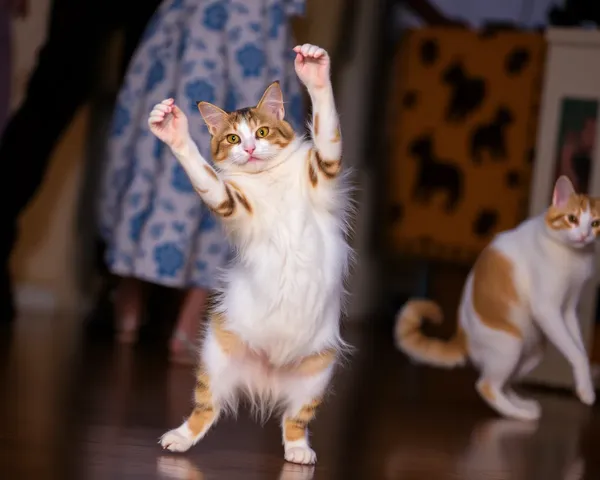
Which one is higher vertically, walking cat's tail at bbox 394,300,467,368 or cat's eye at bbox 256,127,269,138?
cat's eye at bbox 256,127,269,138

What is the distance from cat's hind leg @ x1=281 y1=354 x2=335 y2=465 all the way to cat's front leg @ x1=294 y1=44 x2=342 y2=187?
307 mm

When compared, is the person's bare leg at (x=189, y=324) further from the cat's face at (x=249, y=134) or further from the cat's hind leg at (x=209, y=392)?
the cat's face at (x=249, y=134)

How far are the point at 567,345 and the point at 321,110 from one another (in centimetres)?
91

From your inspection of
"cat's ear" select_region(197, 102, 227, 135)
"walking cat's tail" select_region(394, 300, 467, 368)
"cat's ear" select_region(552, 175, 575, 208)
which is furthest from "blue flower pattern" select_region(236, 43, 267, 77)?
"cat's ear" select_region(197, 102, 227, 135)

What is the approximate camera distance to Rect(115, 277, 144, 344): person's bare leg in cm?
276

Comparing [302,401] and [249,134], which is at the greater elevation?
[249,134]

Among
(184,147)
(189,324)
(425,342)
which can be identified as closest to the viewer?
(184,147)

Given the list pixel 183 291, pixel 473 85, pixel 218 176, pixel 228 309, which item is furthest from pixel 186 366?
pixel 473 85

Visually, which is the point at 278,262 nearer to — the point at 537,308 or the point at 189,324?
the point at 537,308

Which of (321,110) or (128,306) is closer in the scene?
(321,110)

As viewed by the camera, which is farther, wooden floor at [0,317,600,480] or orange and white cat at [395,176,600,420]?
orange and white cat at [395,176,600,420]

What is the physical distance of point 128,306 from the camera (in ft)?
9.15

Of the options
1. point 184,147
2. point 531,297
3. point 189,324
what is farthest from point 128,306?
point 184,147

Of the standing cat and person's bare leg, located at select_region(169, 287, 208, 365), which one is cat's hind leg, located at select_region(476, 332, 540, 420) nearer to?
the standing cat
